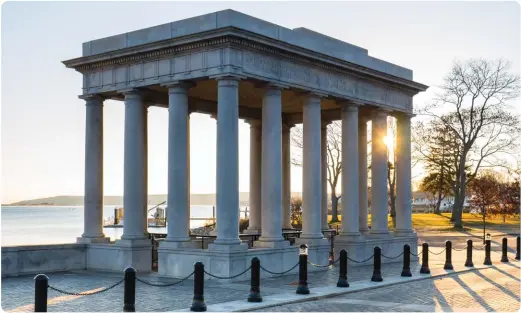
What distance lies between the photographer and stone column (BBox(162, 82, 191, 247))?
27.7 metres

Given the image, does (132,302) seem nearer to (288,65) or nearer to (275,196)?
(275,196)

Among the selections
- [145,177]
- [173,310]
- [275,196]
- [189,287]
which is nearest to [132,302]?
[173,310]

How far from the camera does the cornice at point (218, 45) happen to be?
2627 cm

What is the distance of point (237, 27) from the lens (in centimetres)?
2594

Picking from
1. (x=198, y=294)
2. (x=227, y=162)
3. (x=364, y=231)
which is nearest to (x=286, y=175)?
(x=364, y=231)

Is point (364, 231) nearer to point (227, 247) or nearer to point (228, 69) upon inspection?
point (227, 247)

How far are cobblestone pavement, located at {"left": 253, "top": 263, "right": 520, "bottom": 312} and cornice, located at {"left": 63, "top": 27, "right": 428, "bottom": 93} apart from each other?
9613 millimetres

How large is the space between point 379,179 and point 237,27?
528 inches

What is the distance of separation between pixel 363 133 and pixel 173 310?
818 inches

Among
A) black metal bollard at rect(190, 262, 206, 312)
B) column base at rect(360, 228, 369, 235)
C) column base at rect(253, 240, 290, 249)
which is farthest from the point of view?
column base at rect(360, 228, 369, 235)

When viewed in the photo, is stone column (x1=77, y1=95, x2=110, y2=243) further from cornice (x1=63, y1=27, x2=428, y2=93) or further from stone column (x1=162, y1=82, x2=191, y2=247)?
stone column (x1=162, y1=82, x2=191, y2=247)

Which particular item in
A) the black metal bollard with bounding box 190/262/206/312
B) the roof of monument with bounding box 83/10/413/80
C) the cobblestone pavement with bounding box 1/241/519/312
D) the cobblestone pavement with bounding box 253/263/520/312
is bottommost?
the cobblestone pavement with bounding box 253/263/520/312

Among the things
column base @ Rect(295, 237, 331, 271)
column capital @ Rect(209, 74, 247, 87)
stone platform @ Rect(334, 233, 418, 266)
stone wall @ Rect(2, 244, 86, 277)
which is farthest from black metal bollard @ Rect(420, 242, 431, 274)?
stone wall @ Rect(2, 244, 86, 277)

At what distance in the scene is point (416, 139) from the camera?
3086 inches
